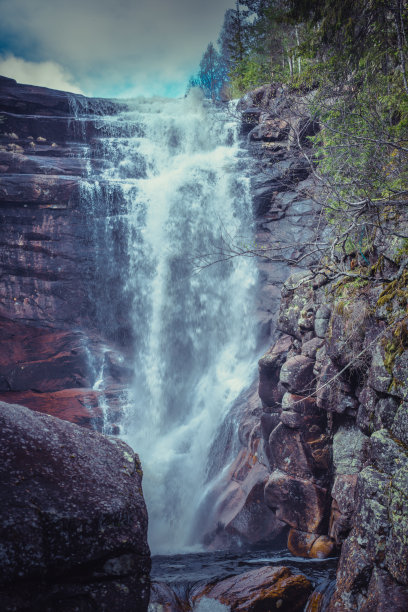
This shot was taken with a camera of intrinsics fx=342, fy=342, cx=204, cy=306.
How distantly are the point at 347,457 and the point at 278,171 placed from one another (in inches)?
528

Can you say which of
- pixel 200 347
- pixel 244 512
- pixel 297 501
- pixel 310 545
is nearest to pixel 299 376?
pixel 297 501

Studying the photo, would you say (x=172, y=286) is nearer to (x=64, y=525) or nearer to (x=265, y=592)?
(x=265, y=592)

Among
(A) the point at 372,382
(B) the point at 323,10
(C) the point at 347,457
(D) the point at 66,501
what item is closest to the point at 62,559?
(D) the point at 66,501

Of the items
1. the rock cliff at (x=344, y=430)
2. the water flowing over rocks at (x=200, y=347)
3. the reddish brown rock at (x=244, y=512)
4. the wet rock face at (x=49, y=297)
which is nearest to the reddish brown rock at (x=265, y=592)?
the water flowing over rocks at (x=200, y=347)

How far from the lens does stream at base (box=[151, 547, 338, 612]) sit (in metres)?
5.74

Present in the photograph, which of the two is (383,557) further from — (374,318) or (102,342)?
(102,342)

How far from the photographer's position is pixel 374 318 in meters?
5.62

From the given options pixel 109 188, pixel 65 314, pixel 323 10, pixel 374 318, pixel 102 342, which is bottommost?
pixel 102 342

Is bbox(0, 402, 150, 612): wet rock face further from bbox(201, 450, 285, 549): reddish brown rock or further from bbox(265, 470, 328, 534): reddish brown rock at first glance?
bbox(201, 450, 285, 549): reddish brown rock

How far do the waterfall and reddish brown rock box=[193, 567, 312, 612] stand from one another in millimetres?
6388

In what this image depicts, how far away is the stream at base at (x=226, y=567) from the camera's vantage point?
574 cm

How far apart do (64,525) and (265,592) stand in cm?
408

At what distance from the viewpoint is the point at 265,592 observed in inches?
202

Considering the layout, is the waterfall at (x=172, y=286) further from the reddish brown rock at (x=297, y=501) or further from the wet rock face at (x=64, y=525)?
the wet rock face at (x=64, y=525)
